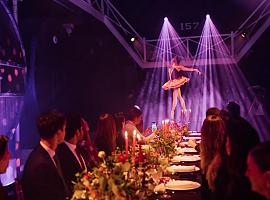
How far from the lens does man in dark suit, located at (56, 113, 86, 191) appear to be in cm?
354

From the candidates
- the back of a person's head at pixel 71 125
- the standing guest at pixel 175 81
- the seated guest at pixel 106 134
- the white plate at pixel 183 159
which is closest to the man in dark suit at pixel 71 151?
the back of a person's head at pixel 71 125

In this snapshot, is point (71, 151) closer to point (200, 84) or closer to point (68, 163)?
point (68, 163)

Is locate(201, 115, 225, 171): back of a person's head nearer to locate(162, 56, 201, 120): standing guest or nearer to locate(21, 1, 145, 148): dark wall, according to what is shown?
locate(21, 1, 145, 148): dark wall

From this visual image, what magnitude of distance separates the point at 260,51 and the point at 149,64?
347cm

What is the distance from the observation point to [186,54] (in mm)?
14102

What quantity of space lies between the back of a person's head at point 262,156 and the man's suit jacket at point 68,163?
6.76ft

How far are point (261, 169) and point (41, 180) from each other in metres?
1.63

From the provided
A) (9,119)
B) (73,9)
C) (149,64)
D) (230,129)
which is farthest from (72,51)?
(230,129)

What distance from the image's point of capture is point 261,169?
166 centimetres

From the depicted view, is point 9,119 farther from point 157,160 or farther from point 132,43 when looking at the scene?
point 132,43

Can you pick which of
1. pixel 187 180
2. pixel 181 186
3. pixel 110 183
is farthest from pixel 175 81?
pixel 110 183

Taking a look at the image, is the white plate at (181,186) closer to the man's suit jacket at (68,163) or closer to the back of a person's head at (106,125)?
the man's suit jacket at (68,163)

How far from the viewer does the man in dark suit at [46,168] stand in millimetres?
2838

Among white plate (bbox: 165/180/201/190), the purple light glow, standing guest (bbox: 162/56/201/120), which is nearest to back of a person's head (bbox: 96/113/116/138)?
white plate (bbox: 165/180/201/190)
